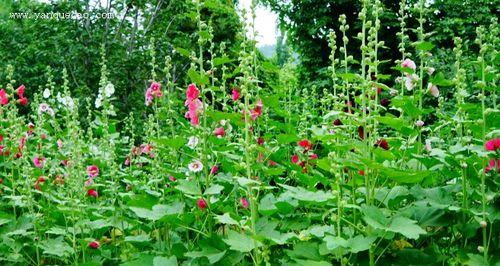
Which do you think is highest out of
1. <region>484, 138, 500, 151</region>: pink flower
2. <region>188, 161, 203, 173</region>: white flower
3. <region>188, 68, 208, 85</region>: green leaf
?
A: <region>188, 68, 208, 85</region>: green leaf

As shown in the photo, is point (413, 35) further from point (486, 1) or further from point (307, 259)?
point (307, 259)

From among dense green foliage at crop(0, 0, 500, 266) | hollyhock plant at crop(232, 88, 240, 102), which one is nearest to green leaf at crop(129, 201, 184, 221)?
dense green foliage at crop(0, 0, 500, 266)

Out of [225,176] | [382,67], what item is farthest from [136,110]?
[225,176]

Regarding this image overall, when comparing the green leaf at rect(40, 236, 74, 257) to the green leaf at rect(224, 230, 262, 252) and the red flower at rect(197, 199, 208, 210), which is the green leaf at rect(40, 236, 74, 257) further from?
the green leaf at rect(224, 230, 262, 252)

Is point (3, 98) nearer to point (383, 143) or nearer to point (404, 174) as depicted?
point (383, 143)

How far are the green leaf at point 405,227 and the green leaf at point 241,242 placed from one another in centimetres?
51

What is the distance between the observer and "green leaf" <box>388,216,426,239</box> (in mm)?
1959

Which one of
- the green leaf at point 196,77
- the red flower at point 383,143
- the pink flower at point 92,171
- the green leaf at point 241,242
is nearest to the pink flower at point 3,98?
the pink flower at point 92,171

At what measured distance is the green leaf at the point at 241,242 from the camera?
2159 mm

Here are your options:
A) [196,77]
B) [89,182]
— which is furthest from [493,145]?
[89,182]

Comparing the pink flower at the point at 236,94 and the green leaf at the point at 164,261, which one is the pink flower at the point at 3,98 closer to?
the pink flower at the point at 236,94

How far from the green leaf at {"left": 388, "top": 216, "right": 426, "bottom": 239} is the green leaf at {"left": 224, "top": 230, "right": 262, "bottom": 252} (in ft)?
1.67

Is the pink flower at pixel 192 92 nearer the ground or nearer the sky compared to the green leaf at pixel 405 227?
nearer the sky

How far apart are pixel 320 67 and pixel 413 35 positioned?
1839 mm
